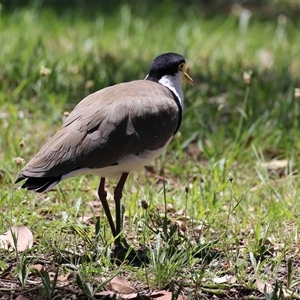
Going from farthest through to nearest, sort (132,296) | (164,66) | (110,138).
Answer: (164,66) → (110,138) → (132,296)

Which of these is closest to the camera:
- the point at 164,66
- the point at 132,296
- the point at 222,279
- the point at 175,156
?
the point at 132,296

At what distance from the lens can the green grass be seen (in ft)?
12.0

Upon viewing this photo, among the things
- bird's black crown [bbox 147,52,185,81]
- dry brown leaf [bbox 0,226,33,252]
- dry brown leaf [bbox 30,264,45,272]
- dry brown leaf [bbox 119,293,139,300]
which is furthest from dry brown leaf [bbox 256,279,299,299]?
bird's black crown [bbox 147,52,185,81]

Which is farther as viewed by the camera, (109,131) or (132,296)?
(109,131)

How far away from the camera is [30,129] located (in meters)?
5.44

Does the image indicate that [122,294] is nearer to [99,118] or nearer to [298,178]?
[99,118]

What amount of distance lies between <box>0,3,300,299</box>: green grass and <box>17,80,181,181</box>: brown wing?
366mm

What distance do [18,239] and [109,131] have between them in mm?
735

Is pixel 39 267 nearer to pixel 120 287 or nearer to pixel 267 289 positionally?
pixel 120 287

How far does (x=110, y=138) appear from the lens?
385 cm

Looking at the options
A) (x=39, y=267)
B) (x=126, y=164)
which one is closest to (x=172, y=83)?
(x=126, y=164)

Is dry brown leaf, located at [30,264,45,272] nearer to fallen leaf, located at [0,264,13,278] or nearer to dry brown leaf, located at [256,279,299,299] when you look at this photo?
fallen leaf, located at [0,264,13,278]

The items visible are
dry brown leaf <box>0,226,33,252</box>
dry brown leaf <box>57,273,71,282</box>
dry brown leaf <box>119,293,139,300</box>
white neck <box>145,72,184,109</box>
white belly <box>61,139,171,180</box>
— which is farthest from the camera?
white neck <box>145,72,184,109</box>

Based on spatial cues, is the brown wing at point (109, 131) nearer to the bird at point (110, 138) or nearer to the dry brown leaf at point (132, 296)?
the bird at point (110, 138)
